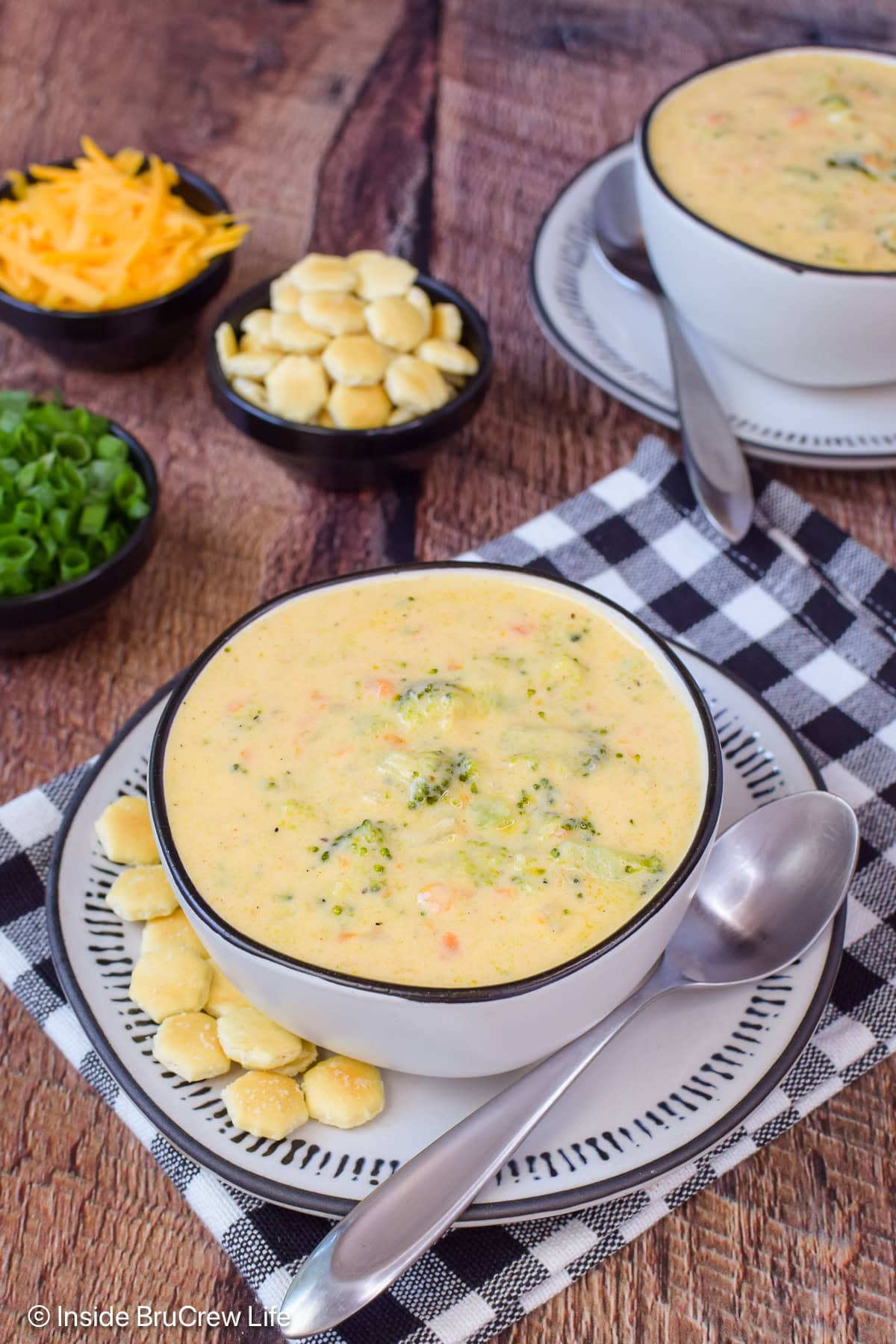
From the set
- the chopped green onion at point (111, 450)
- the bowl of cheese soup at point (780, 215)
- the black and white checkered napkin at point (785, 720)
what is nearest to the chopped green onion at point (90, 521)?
the chopped green onion at point (111, 450)

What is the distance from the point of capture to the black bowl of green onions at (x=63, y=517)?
73.5 inches

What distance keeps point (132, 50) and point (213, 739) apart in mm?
2468

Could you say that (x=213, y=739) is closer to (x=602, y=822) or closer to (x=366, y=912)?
(x=366, y=912)

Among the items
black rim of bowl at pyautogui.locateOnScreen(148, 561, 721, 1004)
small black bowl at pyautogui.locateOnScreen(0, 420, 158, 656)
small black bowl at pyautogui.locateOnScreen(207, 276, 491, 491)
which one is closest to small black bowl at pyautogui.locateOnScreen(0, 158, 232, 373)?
small black bowl at pyautogui.locateOnScreen(207, 276, 491, 491)

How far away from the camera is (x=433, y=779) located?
130 centimetres

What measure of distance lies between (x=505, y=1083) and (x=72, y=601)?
955mm

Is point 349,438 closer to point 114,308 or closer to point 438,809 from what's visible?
point 114,308

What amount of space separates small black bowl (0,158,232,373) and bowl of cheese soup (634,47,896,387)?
31.1 inches

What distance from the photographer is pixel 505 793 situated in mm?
1307

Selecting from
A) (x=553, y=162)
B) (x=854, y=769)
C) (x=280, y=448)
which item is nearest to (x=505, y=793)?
(x=854, y=769)

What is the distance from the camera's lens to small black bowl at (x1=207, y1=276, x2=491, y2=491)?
2.09m

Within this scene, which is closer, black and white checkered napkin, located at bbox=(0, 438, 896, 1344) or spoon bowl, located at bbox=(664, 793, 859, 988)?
black and white checkered napkin, located at bbox=(0, 438, 896, 1344)

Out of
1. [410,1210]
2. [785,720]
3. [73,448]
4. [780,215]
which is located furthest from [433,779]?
[780,215]

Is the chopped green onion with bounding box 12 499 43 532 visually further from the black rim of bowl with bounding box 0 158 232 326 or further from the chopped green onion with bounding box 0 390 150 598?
the black rim of bowl with bounding box 0 158 232 326
